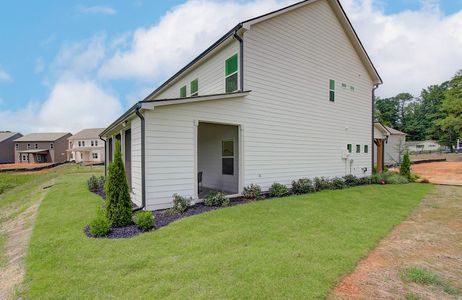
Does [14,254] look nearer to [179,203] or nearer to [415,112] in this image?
[179,203]

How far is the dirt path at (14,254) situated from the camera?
137 inches

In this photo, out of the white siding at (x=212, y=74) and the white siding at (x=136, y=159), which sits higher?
the white siding at (x=212, y=74)

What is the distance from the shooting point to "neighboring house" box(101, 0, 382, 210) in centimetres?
698

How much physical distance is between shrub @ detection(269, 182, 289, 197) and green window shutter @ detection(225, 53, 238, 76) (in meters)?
4.42

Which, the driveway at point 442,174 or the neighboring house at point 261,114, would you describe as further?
the driveway at point 442,174

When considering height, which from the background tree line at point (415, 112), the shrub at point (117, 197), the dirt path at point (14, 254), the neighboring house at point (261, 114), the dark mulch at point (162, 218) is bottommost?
the dirt path at point (14, 254)

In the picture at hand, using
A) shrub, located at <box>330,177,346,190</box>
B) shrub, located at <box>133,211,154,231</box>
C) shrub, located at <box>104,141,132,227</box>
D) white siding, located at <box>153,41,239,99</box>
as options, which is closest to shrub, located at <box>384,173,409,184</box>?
shrub, located at <box>330,177,346,190</box>

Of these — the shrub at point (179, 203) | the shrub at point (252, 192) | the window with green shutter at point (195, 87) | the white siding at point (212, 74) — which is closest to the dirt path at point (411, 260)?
the shrub at point (252, 192)

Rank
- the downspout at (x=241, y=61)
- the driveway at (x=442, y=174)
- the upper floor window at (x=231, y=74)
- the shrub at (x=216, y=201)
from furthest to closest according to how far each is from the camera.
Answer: the driveway at (x=442, y=174), the upper floor window at (x=231, y=74), the downspout at (x=241, y=61), the shrub at (x=216, y=201)

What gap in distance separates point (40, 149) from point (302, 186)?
55.1 metres

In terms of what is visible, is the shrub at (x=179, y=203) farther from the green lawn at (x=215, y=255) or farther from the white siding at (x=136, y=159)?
the white siding at (x=136, y=159)

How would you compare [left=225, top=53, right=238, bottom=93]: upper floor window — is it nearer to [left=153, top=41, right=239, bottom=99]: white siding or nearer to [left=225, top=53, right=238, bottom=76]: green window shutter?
[left=225, top=53, right=238, bottom=76]: green window shutter

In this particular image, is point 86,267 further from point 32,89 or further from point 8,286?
point 32,89

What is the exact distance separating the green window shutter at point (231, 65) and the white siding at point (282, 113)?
0.30 m
